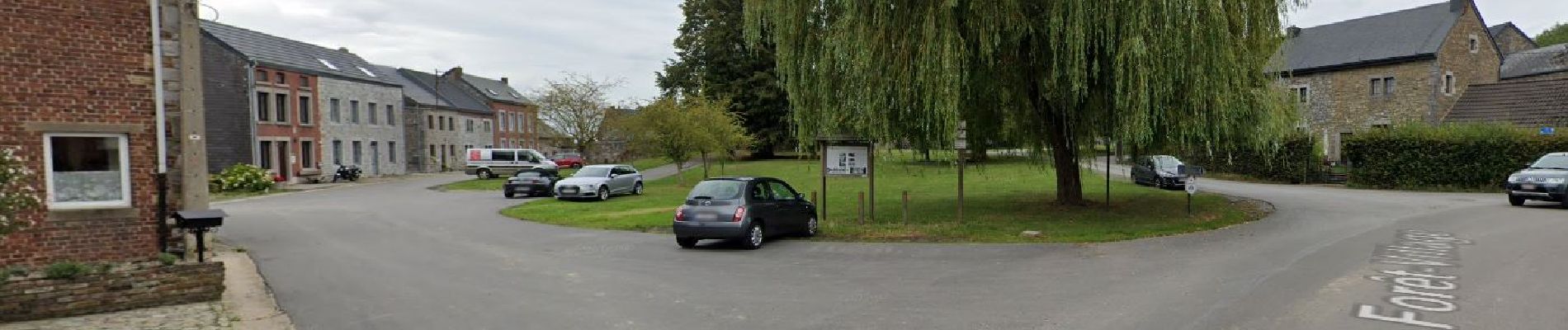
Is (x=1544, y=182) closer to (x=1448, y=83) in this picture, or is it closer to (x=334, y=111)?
(x=1448, y=83)

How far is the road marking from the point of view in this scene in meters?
6.68

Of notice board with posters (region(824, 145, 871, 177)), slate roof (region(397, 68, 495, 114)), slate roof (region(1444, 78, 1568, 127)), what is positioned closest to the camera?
notice board with posters (region(824, 145, 871, 177))

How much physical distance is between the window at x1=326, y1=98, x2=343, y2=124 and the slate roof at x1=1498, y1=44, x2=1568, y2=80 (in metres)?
Result: 60.8

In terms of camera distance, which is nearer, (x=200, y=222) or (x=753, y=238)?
(x=200, y=222)

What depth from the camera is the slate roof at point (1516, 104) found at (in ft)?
108

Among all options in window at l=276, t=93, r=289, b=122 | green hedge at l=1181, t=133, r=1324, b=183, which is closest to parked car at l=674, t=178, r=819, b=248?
green hedge at l=1181, t=133, r=1324, b=183

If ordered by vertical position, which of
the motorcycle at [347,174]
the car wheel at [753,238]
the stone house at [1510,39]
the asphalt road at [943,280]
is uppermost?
the stone house at [1510,39]

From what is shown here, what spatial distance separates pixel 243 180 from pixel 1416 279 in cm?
3572

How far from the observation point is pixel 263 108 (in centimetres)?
3847

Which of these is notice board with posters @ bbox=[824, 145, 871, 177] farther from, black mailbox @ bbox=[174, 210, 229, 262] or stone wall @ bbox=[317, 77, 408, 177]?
stone wall @ bbox=[317, 77, 408, 177]

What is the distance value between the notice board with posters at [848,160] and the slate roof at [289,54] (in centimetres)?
3217

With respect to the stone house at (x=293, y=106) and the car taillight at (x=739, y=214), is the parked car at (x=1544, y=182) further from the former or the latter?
the stone house at (x=293, y=106)

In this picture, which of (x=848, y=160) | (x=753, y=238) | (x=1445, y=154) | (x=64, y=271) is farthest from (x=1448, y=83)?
(x=64, y=271)

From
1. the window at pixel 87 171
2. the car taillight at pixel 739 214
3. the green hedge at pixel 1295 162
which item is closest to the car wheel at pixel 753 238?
the car taillight at pixel 739 214
